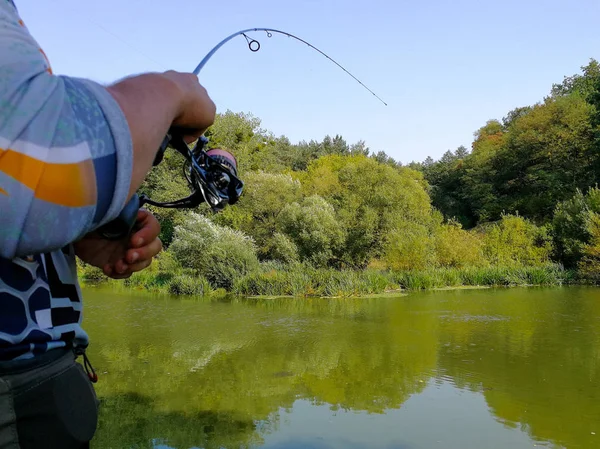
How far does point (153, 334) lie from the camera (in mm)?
7207

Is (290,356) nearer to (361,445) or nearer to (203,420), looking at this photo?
(203,420)

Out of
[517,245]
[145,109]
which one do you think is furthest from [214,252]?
[145,109]

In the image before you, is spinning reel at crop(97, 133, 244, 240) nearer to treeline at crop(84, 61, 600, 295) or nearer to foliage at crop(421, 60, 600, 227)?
treeline at crop(84, 61, 600, 295)

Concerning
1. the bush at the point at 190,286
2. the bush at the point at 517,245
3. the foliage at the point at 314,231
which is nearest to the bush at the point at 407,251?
the foliage at the point at 314,231

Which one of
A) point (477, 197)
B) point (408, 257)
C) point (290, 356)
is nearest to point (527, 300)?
point (408, 257)

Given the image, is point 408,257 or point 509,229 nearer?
point 408,257

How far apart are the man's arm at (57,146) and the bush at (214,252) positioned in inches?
470

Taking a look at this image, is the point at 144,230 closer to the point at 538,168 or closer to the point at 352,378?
the point at 352,378

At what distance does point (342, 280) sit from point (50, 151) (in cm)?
1122

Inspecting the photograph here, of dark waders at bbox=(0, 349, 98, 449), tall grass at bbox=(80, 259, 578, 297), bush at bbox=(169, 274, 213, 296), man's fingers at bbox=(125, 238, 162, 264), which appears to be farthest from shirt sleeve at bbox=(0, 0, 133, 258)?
bush at bbox=(169, 274, 213, 296)

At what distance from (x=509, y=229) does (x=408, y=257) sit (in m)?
4.24

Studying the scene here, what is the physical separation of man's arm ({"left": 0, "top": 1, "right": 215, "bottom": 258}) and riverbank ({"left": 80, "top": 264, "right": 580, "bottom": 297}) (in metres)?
11.0

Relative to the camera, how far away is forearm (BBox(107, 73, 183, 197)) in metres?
0.50

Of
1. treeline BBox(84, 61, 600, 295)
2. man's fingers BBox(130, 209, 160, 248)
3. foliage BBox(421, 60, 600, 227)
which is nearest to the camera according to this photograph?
man's fingers BBox(130, 209, 160, 248)
